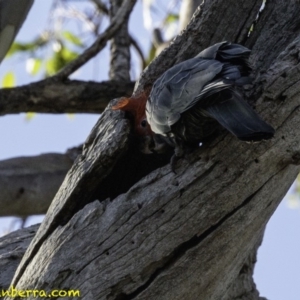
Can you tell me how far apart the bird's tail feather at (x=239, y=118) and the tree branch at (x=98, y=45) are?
9.31 feet

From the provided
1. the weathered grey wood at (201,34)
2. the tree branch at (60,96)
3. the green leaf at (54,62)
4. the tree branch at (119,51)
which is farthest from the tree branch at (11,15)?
the green leaf at (54,62)

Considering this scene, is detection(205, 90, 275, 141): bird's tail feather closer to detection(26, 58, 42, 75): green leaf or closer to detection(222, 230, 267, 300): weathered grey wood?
detection(222, 230, 267, 300): weathered grey wood

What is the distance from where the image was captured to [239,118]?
2.98 meters

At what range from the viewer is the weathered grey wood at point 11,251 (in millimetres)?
4191

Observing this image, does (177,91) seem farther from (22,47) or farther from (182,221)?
(22,47)

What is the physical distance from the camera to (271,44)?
382 centimetres

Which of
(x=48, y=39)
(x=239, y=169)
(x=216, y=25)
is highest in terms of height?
(x=48, y=39)

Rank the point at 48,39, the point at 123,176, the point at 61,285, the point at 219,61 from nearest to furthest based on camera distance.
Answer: the point at 219,61 → the point at 61,285 → the point at 123,176 → the point at 48,39

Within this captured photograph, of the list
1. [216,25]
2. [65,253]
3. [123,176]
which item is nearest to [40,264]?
[65,253]

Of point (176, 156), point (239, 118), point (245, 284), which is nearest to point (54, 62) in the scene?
point (245, 284)

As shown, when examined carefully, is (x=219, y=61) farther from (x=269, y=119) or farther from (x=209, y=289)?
(x=209, y=289)

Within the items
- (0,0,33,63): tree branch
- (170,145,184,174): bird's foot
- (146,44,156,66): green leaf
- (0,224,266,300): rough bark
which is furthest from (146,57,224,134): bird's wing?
(146,44,156,66): green leaf

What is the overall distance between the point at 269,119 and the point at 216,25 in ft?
2.61

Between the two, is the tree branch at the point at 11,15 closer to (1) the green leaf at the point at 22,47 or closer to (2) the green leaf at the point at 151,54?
(1) the green leaf at the point at 22,47
